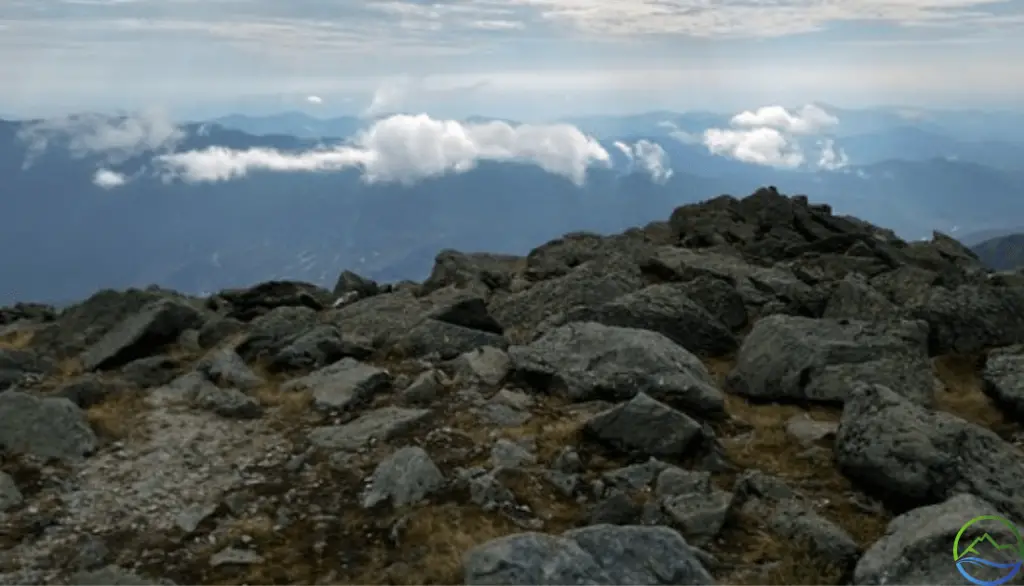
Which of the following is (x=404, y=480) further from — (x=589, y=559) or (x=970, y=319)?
(x=970, y=319)

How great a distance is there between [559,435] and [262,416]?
25.8 feet

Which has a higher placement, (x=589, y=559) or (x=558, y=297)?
(x=589, y=559)

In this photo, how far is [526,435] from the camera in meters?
18.8

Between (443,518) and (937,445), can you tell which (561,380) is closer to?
(443,518)

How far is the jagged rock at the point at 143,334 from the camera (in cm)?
2523

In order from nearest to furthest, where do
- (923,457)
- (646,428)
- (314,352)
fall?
(923,457)
(646,428)
(314,352)

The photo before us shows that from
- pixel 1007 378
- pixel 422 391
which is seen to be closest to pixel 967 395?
pixel 1007 378

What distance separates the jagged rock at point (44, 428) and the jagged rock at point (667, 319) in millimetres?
13467

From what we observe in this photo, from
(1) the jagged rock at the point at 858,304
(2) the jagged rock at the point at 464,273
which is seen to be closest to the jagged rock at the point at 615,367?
(1) the jagged rock at the point at 858,304

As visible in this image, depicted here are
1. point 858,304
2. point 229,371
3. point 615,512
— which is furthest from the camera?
point 858,304

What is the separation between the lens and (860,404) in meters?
17.8

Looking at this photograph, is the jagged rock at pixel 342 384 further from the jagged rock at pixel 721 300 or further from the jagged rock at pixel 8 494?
the jagged rock at pixel 721 300

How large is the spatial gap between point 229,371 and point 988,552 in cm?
1899

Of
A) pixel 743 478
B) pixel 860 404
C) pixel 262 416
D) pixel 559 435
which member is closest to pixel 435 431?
pixel 559 435
